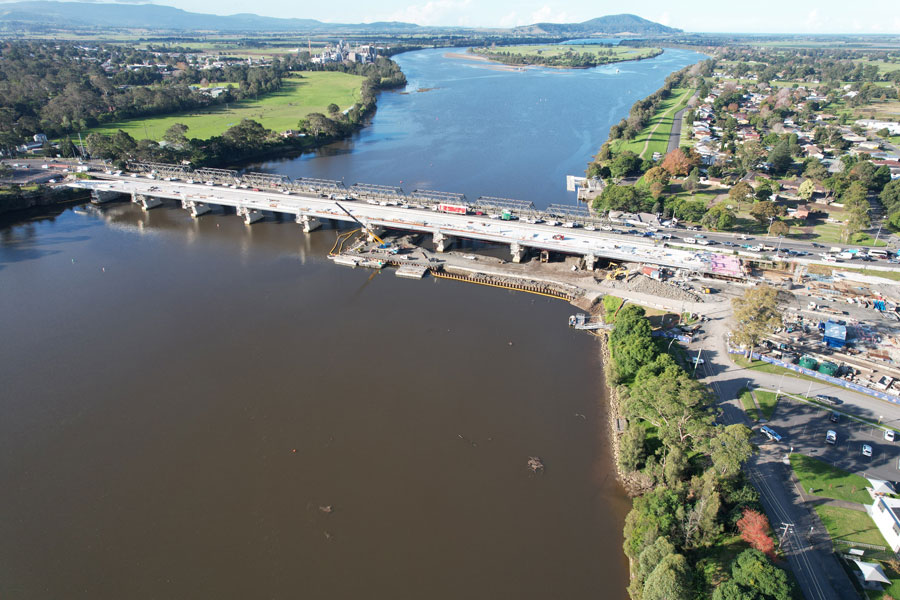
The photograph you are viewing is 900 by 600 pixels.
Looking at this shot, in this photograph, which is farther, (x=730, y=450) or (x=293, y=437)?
(x=293, y=437)

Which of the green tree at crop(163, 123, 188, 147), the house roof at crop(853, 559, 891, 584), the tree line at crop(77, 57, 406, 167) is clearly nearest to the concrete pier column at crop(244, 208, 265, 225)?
the tree line at crop(77, 57, 406, 167)

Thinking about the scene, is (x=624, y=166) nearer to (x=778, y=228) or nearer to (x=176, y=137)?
(x=778, y=228)

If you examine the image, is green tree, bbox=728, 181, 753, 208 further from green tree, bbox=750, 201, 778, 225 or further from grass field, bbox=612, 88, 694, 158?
grass field, bbox=612, 88, 694, 158

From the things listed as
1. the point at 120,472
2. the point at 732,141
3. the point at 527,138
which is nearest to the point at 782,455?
the point at 120,472

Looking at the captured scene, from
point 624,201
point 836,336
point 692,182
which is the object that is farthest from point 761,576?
point 692,182

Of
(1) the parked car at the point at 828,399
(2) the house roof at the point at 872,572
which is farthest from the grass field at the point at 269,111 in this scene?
(2) the house roof at the point at 872,572
